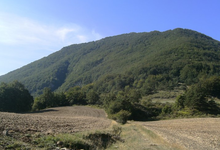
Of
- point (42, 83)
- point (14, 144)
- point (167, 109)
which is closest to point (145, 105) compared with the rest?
point (167, 109)

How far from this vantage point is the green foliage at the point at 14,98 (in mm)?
49084

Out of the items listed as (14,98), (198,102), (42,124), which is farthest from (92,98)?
(42,124)

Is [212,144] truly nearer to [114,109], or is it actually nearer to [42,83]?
[114,109]

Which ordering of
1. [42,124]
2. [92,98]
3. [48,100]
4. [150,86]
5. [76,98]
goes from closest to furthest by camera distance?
[42,124] → [48,100] → [92,98] → [76,98] → [150,86]

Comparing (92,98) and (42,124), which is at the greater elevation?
(42,124)

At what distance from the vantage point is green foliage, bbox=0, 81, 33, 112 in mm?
49084

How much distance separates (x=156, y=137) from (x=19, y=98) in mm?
49104

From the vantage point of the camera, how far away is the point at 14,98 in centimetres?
5191

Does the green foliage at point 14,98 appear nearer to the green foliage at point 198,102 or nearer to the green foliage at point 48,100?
the green foliage at point 48,100

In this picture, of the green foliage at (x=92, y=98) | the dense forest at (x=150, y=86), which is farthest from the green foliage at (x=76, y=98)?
the green foliage at (x=92, y=98)

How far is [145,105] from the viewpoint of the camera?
58.1 m

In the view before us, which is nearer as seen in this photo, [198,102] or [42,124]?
[42,124]

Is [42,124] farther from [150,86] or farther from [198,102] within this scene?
[150,86]

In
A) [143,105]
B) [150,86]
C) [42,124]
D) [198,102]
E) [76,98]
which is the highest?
[150,86]
